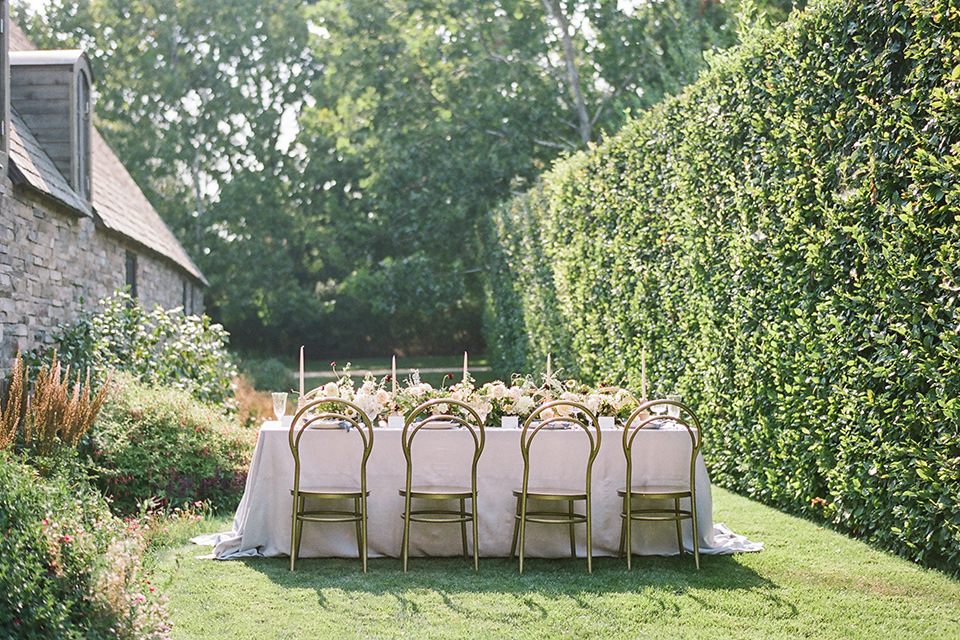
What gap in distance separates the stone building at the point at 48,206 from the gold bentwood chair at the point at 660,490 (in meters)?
5.31

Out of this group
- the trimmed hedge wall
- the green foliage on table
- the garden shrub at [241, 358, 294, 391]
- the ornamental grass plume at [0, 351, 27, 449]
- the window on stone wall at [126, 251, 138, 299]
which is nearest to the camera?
the trimmed hedge wall

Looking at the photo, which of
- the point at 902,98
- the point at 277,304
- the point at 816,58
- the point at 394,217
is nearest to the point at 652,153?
the point at 816,58

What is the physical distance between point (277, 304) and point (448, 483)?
73.1 feet

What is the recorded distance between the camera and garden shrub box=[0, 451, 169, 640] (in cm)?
340

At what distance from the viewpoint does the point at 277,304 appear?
89.5 feet

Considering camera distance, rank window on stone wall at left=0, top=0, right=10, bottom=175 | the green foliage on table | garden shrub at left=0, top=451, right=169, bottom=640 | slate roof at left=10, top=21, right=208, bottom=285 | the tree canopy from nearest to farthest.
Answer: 1. garden shrub at left=0, top=451, right=169, bottom=640
2. window on stone wall at left=0, top=0, right=10, bottom=175
3. slate roof at left=10, top=21, right=208, bottom=285
4. the green foliage on table
5. the tree canopy

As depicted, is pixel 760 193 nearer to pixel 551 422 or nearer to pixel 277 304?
pixel 551 422

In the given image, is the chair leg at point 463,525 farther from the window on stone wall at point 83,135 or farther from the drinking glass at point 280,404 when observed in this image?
the window on stone wall at point 83,135

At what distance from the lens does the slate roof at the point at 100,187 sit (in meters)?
8.16

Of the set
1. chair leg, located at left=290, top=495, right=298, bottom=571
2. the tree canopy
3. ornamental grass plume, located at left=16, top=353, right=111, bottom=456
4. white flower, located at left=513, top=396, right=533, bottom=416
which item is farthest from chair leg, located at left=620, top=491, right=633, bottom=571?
the tree canopy

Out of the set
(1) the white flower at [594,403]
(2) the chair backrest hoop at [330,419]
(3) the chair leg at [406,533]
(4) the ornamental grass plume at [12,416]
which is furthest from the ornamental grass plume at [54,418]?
(1) the white flower at [594,403]

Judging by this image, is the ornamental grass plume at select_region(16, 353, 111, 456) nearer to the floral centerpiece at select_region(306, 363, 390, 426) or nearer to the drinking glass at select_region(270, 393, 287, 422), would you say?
the drinking glass at select_region(270, 393, 287, 422)

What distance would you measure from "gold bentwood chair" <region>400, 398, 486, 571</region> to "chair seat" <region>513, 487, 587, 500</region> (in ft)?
1.15

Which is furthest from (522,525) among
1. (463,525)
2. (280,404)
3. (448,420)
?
(280,404)
